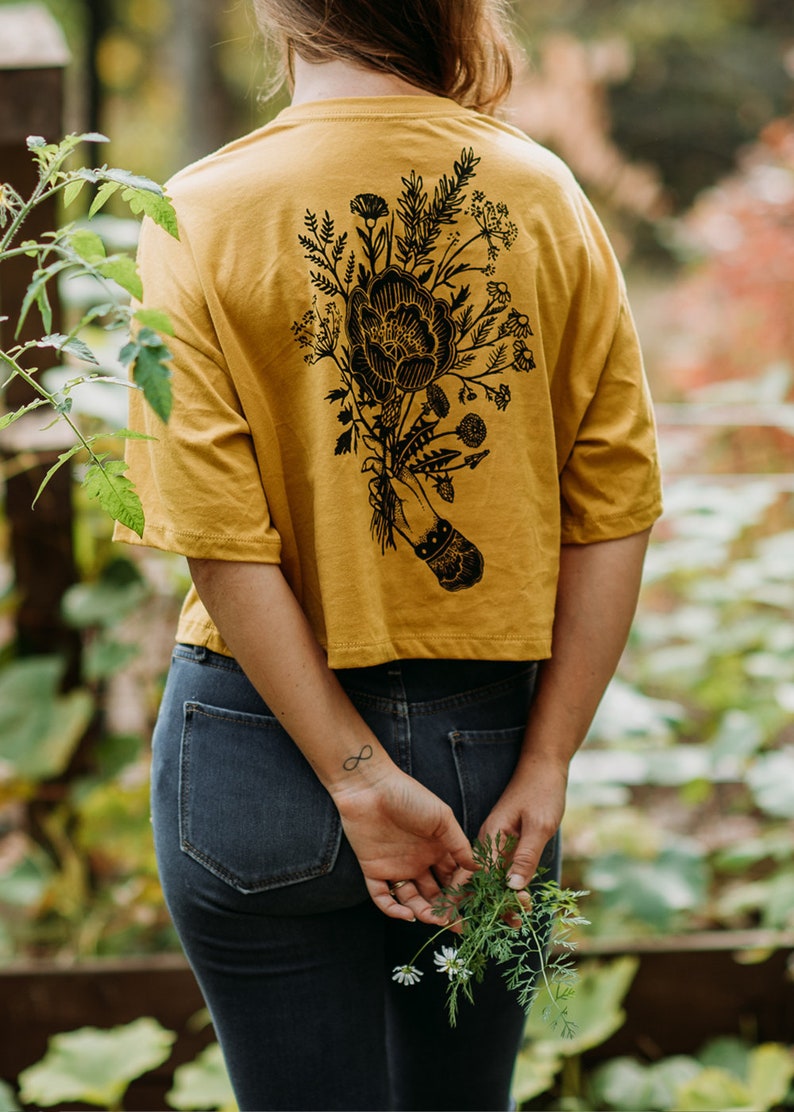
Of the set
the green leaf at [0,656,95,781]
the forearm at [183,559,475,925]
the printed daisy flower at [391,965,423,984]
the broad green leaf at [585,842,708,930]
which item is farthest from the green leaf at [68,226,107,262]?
the broad green leaf at [585,842,708,930]

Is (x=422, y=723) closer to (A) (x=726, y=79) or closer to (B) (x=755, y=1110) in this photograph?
(B) (x=755, y=1110)

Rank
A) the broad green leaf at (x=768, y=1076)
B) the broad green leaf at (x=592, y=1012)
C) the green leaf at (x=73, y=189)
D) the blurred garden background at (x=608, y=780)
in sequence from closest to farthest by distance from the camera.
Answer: the green leaf at (x=73, y=189)
the broad green leaf at (x=768, y=1076)
the broad green leaf at (x=592, y=1012)
the blurred garden background at (x=608, y=780)

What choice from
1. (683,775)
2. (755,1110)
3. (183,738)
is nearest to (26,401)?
(183,738)

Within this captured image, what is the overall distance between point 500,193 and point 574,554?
0.36m

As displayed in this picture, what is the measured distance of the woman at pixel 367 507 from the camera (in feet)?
3.02

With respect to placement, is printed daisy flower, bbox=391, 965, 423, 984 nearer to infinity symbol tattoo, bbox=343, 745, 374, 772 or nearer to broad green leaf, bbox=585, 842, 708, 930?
infinity symbol tattoo, bbox=343, 745, 374, 772

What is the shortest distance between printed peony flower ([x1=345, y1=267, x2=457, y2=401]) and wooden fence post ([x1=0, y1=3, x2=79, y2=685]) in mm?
1214

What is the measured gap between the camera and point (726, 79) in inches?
385

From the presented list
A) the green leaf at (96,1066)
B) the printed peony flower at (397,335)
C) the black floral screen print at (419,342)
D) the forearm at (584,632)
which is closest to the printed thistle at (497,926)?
the forearm at (584,632)

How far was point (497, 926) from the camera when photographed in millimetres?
996

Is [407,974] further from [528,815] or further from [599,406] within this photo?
[599,406]

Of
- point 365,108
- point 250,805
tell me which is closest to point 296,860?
point 250,805

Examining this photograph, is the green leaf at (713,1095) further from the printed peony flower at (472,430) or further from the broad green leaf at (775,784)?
the printed peony flower at (472,430)

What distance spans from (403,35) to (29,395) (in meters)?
1.28
